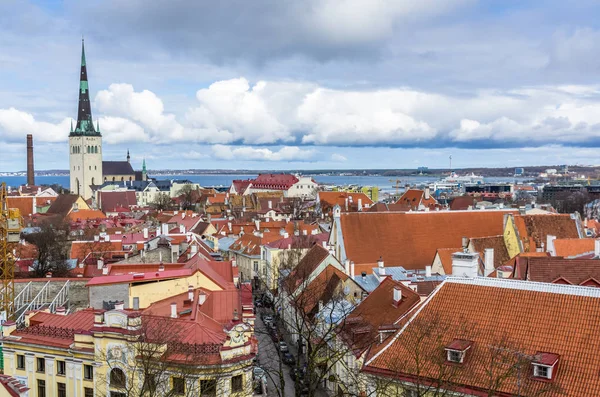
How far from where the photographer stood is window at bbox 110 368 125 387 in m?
25.4

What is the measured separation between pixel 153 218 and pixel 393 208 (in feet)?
123

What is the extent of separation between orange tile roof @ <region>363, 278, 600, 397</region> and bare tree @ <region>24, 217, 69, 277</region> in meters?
34.0

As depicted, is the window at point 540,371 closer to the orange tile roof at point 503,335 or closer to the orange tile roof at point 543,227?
the orange tile roof at point 503,335

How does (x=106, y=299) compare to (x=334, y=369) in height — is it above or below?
above

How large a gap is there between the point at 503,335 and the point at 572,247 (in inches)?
955

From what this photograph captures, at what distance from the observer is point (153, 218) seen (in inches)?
4122

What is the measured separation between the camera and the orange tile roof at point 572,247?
42469mm

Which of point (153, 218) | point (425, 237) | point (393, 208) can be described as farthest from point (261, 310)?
point (153, 218)

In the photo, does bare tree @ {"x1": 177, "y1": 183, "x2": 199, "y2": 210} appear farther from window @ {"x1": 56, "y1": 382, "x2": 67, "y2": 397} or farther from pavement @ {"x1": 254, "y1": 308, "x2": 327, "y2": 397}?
window @ {"x1": 56, "y1": 382, "x2": 67, "y2": 397}

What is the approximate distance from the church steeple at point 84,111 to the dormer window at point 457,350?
574ft

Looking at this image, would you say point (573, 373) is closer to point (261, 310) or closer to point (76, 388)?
point (76, 388)

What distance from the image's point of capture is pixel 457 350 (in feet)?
68.3

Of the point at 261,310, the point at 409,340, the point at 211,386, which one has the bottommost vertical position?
the point at 261,310

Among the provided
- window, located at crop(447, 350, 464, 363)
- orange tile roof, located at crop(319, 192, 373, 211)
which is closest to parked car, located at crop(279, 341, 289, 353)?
window, located at crop(447, 350, 464, 363)
